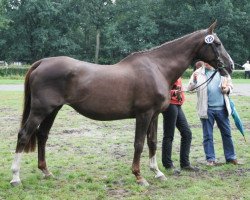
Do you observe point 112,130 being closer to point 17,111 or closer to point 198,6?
point 17,111

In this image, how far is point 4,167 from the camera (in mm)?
7926

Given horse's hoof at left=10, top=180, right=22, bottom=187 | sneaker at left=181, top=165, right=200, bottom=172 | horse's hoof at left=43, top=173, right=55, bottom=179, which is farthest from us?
sneaker at left=181, top=165, right=200, bottom=172

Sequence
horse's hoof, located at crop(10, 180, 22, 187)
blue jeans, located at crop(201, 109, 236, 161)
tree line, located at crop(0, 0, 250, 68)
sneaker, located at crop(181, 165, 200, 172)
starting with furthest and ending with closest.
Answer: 1. tree line, located at crop(0, 0, 250, 68)
2. blue jeans, located at crop(201, 109, 236, 161)
3. sneaker, located at crop(181, 165, 200, 172)
4. horse's hoof, located at crop(10, 180, 22, 187)

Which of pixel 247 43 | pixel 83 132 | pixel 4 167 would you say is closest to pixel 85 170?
pixel 4 167

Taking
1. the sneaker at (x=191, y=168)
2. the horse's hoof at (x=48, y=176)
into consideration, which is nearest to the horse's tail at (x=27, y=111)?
the horse's hoof at (x=48, y=176)

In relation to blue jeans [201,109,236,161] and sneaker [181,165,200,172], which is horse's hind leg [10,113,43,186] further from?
blue jeans [201,109,236,161]

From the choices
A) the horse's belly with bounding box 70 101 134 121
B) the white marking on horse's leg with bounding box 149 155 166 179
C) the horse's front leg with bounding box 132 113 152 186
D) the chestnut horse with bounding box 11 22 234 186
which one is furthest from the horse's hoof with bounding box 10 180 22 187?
the white marking on horse's leg with bounding box 149 155 166 179

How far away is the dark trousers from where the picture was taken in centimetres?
744

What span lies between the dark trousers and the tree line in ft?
171

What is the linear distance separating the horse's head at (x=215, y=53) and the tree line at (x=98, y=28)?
52456 millimetres

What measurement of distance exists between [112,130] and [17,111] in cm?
565

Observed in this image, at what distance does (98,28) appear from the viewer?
206 ft

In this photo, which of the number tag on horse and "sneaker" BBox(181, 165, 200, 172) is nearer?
the number tag on horse

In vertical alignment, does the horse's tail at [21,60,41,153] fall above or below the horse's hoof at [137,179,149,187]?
above
